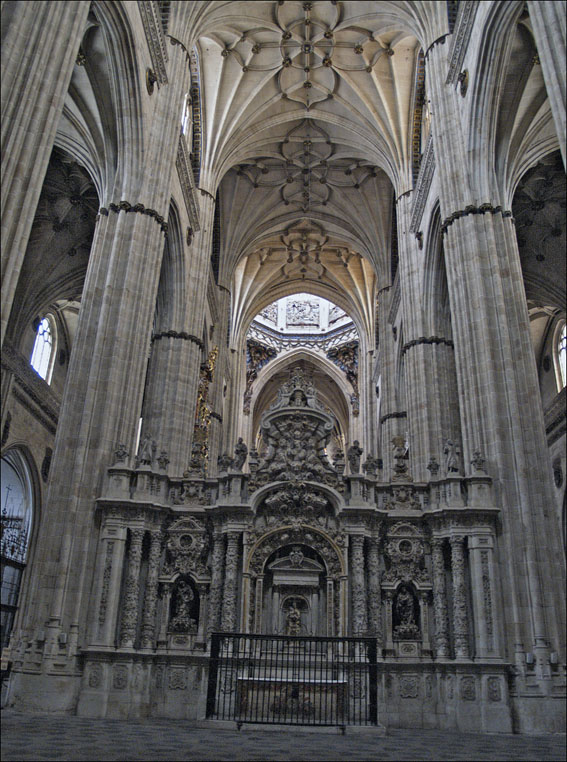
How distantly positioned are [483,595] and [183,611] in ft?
19.3

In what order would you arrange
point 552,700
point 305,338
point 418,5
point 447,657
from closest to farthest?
1. point 552,700
2. point 447,657
3. point 418,5
4. point 305,338

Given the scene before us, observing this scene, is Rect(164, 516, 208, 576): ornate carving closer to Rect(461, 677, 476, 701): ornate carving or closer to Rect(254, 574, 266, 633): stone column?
Rect(254, 574, 266, 633): stone column

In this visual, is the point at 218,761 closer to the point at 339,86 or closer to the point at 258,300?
the point at 339,86

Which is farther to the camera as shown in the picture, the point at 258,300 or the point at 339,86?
the point at 258,300

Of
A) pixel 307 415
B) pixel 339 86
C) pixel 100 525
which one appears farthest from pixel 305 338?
pixel 100 525

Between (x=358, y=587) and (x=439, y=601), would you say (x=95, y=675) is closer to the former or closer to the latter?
(x=358, y=587)

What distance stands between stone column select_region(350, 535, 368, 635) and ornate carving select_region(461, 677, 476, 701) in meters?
2.08

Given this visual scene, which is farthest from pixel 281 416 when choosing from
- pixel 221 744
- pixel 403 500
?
pixel 221 744

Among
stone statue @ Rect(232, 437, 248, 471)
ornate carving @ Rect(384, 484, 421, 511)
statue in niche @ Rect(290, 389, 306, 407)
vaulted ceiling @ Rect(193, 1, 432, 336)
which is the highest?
vaulted ceiling @ Rect(193, 1, 432, 336)

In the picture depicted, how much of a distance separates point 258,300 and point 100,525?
27956mm

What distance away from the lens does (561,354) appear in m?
28.8

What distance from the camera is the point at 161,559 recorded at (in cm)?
1401

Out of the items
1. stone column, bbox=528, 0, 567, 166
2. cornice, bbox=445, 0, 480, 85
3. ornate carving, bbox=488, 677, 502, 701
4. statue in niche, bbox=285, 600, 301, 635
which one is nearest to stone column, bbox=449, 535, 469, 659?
ornate carving, bbox=488, 677, 502, 701

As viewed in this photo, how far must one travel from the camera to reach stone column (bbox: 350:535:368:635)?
1342 centimetres
